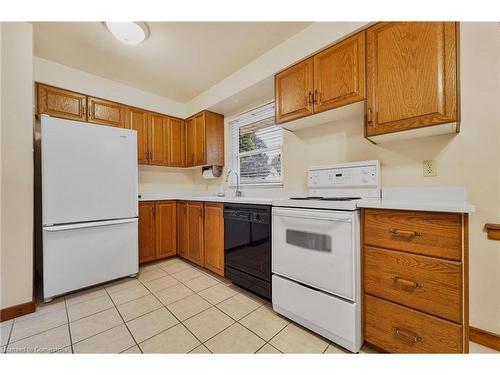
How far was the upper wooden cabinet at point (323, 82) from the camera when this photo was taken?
4.88 ft

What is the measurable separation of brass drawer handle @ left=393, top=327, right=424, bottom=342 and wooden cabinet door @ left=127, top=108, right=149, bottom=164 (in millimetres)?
3111

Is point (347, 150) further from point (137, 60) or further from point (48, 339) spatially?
point (48, 339)

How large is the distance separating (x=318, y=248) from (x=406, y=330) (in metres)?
0.59

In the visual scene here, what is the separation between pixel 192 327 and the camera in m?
1.47

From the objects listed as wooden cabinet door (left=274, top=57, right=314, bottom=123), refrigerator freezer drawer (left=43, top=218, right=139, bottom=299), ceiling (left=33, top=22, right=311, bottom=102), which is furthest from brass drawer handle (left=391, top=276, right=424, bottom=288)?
refrigerator freezer drawer (left=43, top=218, right=139, bottom=299)

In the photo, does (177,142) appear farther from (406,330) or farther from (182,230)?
(406,330)

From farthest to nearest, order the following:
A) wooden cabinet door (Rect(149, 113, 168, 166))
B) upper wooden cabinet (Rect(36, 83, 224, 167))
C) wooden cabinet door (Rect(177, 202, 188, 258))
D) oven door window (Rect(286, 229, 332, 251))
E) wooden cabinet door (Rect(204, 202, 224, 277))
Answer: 1. wooden cabinet door (Rect(149, 113, 168, 166))
2. wooden cabinet door (Rect(177, 202, 188, 258))
3. upper wooden cabinet (Rect(36, 83, 224, 167))
4. wooden cabinet door (Rect(204, 202, 224, 277))
5. oven door window (Rect(286, 229, 332, 251))

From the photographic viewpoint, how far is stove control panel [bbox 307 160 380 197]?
1610 mm

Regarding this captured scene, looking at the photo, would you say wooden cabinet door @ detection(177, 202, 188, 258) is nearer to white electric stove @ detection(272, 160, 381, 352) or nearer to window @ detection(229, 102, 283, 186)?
window @ detection(229, 102, 283, 186)

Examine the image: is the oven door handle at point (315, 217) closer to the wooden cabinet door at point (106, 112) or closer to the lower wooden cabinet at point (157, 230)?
the lower wooden cabinet at point (157, 230)

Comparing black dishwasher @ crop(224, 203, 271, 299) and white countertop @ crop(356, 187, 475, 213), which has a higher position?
white countertop @ crop(356, 187, 475, 213)

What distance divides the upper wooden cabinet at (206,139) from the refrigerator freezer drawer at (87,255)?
1263mm

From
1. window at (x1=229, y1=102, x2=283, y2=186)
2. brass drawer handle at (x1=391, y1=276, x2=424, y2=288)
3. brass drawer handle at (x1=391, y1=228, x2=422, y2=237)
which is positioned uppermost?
window at (x1=229, y1=102, x2=283, y2=186)
